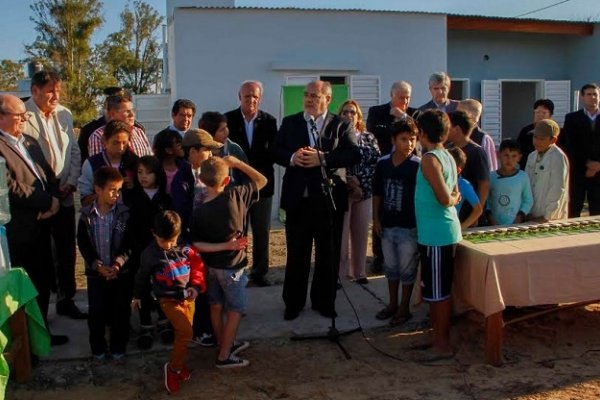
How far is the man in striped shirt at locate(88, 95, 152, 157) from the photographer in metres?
4.53

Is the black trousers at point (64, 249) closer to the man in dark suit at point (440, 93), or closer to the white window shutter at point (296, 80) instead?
the man in dark suit at point (440, 93)

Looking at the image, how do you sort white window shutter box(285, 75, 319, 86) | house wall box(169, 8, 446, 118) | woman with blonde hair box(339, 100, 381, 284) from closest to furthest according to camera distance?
woman with blonde hair box(339, 100, 381, 284)
house wall box(169, 8, 446, 118)
white window shutter box(285, 75, 319, 86)

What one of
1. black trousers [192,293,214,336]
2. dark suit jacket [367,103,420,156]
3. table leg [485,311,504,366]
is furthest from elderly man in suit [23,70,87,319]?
table leg [485,311,504,366]

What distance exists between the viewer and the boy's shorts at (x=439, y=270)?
158 inches

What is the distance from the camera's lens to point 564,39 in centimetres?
1316

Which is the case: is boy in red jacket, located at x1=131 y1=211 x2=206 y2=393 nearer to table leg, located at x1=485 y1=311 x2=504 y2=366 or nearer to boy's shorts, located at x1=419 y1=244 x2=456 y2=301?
boy's shorts, located at x1=419 y1=244 x2=456 y2=301

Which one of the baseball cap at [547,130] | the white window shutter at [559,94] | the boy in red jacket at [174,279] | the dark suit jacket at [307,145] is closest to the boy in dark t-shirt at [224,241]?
the boy in red jacket at [174,279]

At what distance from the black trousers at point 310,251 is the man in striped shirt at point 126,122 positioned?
3.94ft

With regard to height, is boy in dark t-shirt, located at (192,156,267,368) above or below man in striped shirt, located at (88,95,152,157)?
below

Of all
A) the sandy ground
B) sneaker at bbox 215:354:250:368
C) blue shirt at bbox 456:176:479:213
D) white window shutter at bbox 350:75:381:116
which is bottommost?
the sandy ground

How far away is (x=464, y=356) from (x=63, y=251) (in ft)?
9.90

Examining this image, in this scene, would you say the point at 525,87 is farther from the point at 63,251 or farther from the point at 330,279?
the point at 63,251

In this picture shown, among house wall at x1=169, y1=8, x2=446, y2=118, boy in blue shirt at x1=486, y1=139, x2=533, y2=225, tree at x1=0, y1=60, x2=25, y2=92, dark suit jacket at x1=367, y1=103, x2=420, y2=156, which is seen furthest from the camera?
tree at x1=0, y1=60, x2=25, y2=92

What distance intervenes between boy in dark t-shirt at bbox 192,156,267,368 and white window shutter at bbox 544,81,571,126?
10.1 m
